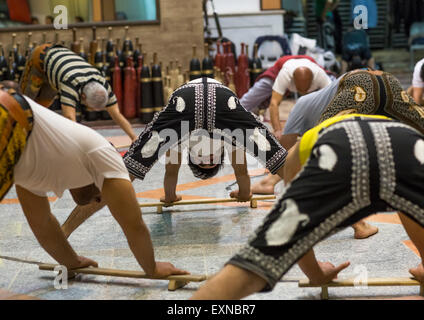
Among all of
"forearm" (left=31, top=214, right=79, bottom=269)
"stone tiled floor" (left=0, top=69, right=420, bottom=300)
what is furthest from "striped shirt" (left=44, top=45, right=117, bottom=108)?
"forearm" (left=31, top=214, right=79, bottom=269)

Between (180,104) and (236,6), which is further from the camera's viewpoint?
(236,6)

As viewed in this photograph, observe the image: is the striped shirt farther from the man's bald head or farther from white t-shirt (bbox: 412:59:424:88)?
white t-shirt (bbox: 412:59:424:88)

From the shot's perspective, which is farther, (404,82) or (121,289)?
(404,82)

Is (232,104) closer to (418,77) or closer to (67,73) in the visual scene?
(67,73)

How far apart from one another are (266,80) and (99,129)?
10.7ft

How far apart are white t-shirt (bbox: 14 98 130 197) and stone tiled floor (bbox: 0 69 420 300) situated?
52cm

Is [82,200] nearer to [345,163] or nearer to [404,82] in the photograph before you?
[345,163]

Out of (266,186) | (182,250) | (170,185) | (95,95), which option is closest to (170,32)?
(95,95)

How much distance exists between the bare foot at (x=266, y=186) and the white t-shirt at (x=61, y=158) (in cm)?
200

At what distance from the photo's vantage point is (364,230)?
3.27 m

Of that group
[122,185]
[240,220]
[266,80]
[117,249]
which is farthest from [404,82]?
[122,185]

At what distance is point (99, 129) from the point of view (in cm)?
835

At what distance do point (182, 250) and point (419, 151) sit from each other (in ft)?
5.46

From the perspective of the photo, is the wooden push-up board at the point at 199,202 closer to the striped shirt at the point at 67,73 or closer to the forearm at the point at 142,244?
the striped shirt at the point at 67,73
